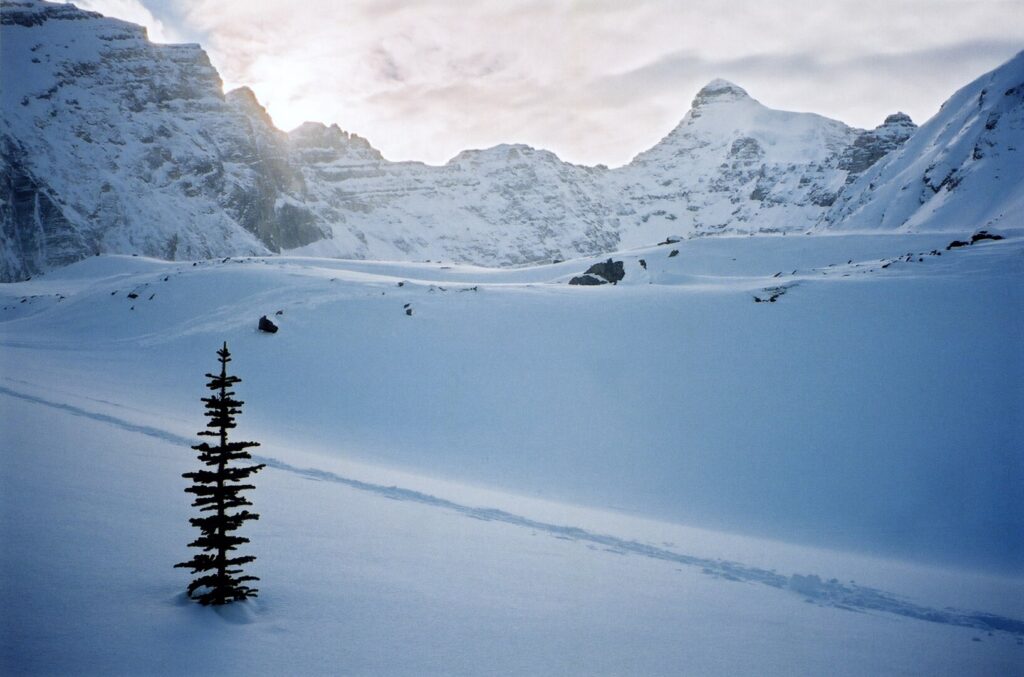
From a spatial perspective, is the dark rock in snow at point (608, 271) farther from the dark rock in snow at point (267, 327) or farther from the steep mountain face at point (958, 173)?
the steep mountain face at point (958, 173)

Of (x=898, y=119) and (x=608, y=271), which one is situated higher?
(x=898, y=119)

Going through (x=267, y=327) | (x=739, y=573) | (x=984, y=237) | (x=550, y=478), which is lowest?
(x=550, y=478)

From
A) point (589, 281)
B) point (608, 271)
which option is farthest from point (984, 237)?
point (589, 281)

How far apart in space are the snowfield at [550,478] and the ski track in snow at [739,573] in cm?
7

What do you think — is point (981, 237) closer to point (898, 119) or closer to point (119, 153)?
point (119, 153)

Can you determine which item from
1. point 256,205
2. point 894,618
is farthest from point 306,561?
point 256,205

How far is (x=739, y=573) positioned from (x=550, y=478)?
20.9ft

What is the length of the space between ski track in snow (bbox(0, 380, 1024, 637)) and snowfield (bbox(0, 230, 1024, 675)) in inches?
2.8

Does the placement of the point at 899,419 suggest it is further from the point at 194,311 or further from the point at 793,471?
the point at 194,311

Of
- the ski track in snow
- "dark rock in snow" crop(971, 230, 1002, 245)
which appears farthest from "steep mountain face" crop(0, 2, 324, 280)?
"dark rock in snow" crop(971, 230, 1002, 245)

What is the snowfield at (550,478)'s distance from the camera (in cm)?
452

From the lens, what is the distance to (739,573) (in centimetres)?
776

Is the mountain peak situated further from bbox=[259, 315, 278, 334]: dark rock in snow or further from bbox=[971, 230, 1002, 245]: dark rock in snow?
bbox=[259, 315, 278, 334]: dark rock in snow

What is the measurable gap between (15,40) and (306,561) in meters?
186
